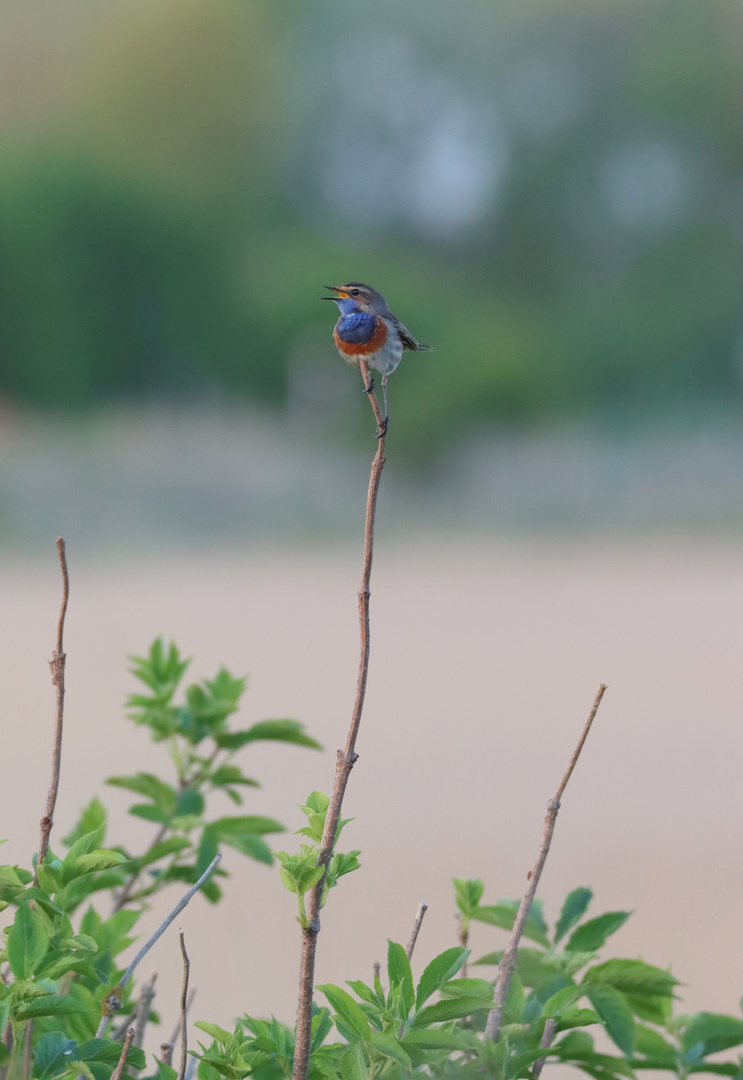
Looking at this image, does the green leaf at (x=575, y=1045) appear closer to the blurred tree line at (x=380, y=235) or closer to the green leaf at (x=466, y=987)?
the green leaf at (x=466, y=987)

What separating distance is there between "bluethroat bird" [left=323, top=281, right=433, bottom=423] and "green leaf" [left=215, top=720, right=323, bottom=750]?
0.10 metres

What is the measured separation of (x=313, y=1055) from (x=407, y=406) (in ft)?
8.22

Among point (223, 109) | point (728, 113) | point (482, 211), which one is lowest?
point (482, 211)

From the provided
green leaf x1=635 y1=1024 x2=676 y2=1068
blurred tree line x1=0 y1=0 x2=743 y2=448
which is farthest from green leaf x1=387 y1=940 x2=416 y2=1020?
blurred tree line x1=0 y1=0 x2=743 y2=448

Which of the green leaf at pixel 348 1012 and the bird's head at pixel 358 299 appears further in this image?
the bird's head at pixel 358 299

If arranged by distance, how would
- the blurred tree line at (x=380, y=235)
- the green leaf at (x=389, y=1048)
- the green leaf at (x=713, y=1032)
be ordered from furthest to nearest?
1. the blurred tree line at (x=380, y=235)
2. the green leaf at (x=713, y=1032)
3. the green leaf at (x=389, y=1048)

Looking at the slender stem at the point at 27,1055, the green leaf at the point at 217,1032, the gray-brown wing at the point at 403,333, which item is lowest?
the slender stem at the point at 27,1055

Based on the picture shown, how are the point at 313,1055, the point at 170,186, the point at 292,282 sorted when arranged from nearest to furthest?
the point at 313,1055 < the point at 292,282 < the point at 170,186

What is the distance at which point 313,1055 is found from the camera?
216 mm

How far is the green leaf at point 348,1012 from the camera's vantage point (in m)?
0.20

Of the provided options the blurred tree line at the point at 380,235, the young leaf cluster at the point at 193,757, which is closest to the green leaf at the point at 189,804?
the young leaf cluster at the point at 193,757

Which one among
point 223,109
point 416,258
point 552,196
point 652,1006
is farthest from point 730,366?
point 652,1006

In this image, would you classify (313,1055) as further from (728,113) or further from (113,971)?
(728,113)

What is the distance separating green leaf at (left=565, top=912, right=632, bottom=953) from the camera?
0.91ft
